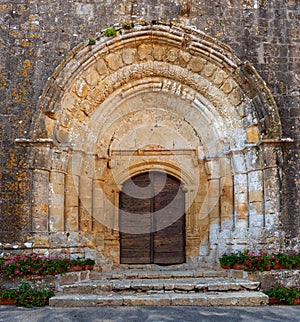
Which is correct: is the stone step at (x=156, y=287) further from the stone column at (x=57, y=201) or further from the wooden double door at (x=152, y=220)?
the wooden double door at (x=152, y=220)

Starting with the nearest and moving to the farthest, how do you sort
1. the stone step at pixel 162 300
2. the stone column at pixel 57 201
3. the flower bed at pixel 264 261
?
the stone step at pixel 162 300, the flower bed at pixel 264 261, the stone column at pixel 57 201

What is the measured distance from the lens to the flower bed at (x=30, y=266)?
6.34 metres

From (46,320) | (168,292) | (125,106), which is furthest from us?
(125,106)

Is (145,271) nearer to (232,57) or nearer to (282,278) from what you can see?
(282,278)

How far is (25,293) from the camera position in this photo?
20.1ft

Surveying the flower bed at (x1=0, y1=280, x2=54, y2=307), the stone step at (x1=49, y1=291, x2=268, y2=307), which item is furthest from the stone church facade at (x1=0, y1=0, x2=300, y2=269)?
the stone step at (x1=49, y1=291, x2=268, y2=307)

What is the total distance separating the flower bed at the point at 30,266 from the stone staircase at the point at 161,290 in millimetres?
313

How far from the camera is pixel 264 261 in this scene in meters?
6.59

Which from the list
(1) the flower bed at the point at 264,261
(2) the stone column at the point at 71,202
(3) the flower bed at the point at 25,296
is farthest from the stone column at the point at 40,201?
(1) the flower bed at the point at 264,261

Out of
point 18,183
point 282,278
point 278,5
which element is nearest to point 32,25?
point 18,183

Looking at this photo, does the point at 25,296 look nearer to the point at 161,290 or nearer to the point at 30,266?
the point at 30,266

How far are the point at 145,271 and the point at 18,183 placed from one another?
8.85ft

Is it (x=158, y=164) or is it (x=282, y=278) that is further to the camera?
(x=158, y=164)

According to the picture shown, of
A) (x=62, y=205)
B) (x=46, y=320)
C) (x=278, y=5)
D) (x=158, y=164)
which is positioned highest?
(x=278, y=5)
